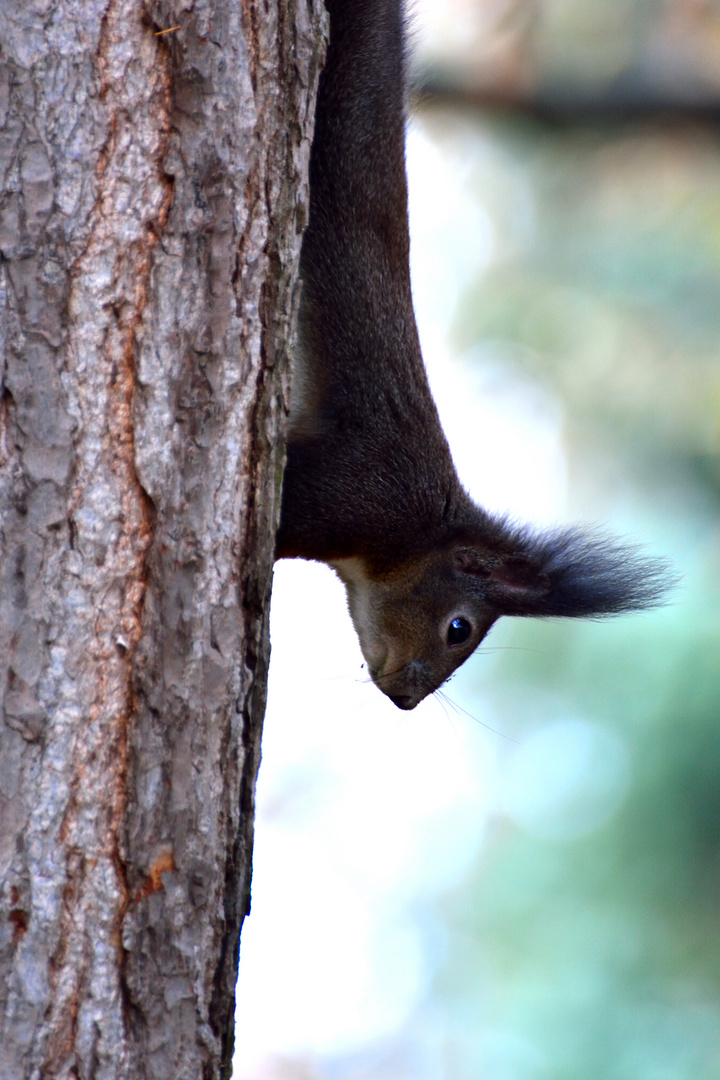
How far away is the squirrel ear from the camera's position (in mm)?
2025

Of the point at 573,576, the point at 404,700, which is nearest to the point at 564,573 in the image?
the point at 573,576

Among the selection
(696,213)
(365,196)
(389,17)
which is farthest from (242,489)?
(696,213)

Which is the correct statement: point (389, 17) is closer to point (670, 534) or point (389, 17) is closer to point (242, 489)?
point (242, 489)

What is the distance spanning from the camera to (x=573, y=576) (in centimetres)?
208

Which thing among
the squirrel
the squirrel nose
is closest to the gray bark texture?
the squirrel

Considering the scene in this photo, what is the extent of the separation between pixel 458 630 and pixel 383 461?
1.55 feet

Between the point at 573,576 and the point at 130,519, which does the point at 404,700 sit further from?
the point at 130,519

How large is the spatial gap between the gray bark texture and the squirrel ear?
117 centimetres

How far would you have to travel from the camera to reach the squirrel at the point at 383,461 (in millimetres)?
1719

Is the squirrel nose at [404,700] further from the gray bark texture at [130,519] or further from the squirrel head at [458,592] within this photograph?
the gray bark texture at [130,519]

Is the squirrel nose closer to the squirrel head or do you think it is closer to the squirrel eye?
the squirrel head

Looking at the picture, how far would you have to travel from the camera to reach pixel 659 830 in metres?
3.80

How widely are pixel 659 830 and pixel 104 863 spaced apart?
129 inches

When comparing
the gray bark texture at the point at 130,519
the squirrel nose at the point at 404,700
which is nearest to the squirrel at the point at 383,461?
the squirrel nose at the point at 404,700
